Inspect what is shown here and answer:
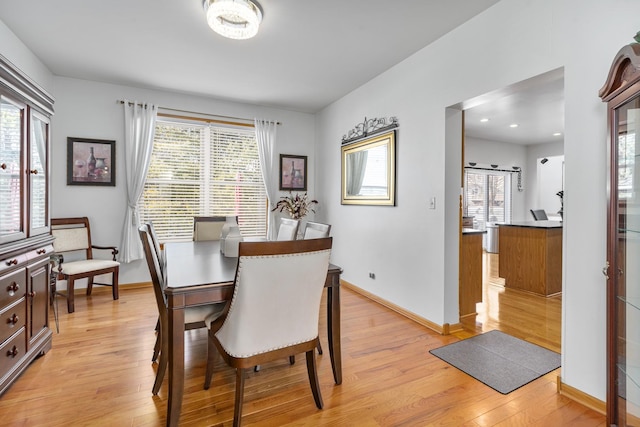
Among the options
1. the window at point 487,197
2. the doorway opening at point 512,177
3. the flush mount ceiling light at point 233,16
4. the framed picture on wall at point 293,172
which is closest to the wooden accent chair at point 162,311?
the flush mount ceiling light at point 233,16

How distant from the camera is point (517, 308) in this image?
355 cm

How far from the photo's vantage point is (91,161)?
13.2ft

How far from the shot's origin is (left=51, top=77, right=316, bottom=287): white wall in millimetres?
3887

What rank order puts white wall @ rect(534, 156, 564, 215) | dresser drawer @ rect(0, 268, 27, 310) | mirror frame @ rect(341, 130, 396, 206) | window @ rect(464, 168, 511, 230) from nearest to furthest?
1. dresser drawer @ rect(0, 268, 27, 310)
2. mirror frame @ rect(341, 130, 396, 206)
3. window @ rect(464, 168, 511, 230)
4. white wall @ rect(534, 156, 564, 215)

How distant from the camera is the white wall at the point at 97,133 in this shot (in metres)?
3.89

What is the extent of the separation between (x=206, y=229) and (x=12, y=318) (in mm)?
1895

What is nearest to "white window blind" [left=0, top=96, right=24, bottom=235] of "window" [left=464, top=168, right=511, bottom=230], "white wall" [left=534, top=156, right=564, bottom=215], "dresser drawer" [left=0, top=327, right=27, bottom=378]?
"dresser drawer" [left=0, top=327, right=27, bottom=378]

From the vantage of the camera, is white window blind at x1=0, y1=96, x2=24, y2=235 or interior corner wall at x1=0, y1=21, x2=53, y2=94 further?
interior corner wall at x1=0, y1=21, x2=53, y2=94

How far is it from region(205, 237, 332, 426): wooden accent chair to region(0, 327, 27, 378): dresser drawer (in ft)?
4.32

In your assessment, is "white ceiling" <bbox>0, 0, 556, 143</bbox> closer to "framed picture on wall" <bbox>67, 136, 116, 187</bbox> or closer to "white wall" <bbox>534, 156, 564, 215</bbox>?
"framed picture on wall" <bbox>67, 136, 116, 187</bbox>

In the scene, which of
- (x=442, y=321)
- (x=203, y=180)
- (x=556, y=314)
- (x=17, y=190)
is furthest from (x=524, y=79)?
(x=203, y=180)

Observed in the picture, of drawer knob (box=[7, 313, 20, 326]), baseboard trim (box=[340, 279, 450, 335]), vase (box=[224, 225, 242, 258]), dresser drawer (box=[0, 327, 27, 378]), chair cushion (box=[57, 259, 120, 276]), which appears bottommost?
baseboard trim (box=[340, 279, 450, 335])

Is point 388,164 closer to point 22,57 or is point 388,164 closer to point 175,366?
point 175,366

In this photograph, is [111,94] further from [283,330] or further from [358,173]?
[283,330]
